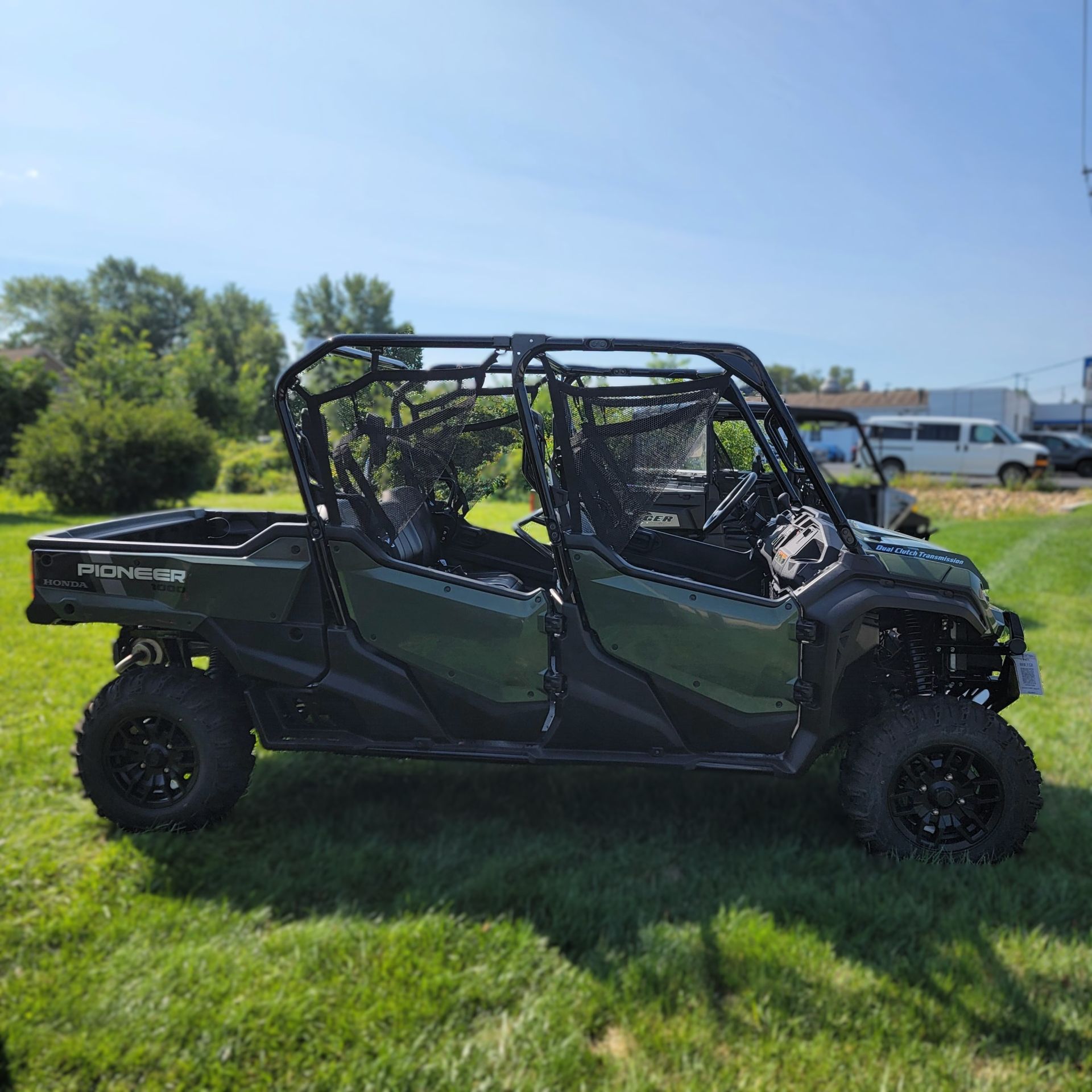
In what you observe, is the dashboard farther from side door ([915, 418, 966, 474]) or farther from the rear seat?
side door ([915, 418, 966, 474])

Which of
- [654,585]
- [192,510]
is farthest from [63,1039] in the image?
[192,510]

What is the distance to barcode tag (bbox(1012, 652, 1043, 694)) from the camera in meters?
3.45

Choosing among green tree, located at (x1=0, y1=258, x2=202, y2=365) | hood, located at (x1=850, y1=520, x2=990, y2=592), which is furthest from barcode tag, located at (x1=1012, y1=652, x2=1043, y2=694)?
green tree, located at (x1=0, y1=258, x2=202, y2=365)

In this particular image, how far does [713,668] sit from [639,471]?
34.1 inches

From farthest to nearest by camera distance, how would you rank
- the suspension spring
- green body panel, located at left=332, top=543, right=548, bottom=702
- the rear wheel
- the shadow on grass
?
1. the rear wheel
2. the suspension spring
3. green body panel, located at left=332, top=543, right=548, bottom=702
4. the shadow on grass

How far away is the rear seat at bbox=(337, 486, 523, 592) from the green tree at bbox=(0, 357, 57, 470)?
665 inches

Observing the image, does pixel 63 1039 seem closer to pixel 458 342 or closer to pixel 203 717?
pixel 203 717

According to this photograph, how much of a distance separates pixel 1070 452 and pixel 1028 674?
26.4 metres

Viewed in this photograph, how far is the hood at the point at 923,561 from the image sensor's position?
11.3 ft

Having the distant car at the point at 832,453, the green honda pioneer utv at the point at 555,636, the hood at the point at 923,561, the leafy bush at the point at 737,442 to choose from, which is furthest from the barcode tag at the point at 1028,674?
the distant car at the point at 832,453

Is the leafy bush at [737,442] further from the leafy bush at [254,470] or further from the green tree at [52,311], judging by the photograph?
the green tree at [52,311]

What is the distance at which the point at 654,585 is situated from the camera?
343 cm

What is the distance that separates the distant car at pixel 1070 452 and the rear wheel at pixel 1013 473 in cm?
415

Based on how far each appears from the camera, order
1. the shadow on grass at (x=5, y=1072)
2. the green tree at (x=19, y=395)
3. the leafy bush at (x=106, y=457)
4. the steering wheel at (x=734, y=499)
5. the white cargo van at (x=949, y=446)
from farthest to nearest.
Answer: the white cargo van at (x=949, y=446), the green tree at (x=19, y=395), the leafy bush at (x=106, y=457), the steering wheel at (x=734, y=499), the shadow on grass at (x=5, y=1072)
